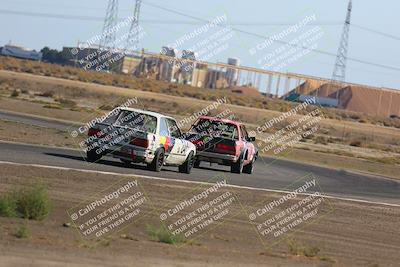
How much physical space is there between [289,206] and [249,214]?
2621 millimetres

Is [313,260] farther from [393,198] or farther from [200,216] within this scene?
[393,198]

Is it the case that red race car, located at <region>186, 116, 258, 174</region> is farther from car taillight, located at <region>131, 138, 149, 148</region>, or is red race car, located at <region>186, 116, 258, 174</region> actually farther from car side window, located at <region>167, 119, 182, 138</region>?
car taillight, located at <region>131, 138, 149, 148</region>

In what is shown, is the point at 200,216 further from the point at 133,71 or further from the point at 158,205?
the point at 133,71

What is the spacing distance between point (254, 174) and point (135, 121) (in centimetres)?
815

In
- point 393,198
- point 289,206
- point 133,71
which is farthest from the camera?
point 133,71

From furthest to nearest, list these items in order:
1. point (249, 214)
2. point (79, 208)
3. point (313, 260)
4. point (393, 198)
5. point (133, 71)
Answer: point (133, 71), point (393, 198), point (249, 214), point (79, 208), point (313, 260)

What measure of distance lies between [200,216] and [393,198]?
42.9ft

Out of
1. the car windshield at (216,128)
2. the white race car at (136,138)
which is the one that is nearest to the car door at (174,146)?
the white race car at (136,138)

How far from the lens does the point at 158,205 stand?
1839 centimetres

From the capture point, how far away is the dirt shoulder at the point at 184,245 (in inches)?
481

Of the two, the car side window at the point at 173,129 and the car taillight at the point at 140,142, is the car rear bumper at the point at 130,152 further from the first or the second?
the car side window at the point at 173,129

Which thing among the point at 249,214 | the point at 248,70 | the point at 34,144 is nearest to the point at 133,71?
the point at 248,70

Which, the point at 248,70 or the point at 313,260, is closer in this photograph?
the point at 313,260

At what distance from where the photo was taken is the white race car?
2342cm
